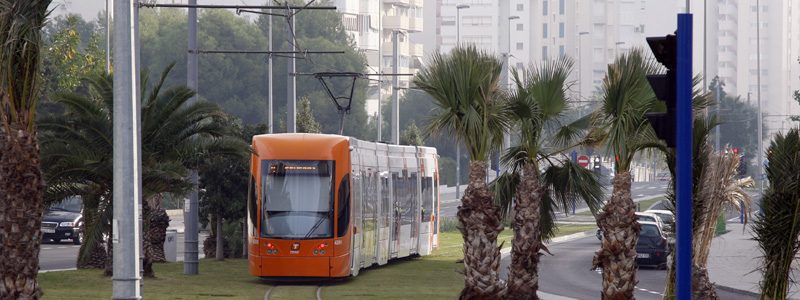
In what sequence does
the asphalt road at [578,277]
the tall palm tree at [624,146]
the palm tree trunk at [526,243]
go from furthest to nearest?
the asphalt road at [578,277]
the palm tree trunk at [526,243]
the tall palm tree at [624,146]

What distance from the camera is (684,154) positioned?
10.0 meters

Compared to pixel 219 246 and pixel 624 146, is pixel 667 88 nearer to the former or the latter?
pixel 624 146

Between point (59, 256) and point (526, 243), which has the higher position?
point (526, 243)

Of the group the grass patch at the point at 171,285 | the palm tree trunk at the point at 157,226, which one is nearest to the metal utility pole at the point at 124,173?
the grass patch at the point at 171,285

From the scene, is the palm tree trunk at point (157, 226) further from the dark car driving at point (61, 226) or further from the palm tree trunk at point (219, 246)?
the dark car driving at point (61, 226)

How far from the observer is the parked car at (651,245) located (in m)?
39.7

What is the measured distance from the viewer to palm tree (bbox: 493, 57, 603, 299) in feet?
78.0

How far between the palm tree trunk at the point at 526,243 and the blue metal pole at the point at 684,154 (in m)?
13.5

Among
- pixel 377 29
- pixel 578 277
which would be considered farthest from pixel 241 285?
pixel 377 29

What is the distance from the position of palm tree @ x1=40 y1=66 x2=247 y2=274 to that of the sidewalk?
33.1 feet

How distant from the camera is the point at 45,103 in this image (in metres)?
44.8

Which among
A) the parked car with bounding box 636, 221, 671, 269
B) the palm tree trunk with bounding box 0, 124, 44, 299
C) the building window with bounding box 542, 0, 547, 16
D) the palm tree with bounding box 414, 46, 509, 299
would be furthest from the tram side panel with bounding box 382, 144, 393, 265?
the building window with bounding box 542, 0, 547, 16

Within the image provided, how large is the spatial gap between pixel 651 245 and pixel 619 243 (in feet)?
60.5

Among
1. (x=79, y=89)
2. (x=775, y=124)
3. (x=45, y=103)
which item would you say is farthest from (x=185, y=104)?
(x=775, y=124)
